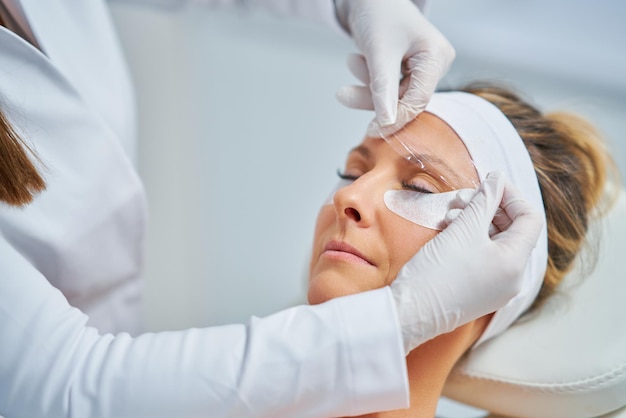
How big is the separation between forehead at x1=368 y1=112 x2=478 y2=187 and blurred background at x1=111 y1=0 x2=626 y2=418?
0.67m

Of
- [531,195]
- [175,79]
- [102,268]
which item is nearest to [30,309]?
[102,268]

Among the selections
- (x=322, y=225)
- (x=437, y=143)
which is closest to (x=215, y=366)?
(x=322, y=225)

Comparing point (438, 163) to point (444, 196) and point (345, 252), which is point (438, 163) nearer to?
point (444, 196)

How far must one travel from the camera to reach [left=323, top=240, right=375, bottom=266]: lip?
105cm

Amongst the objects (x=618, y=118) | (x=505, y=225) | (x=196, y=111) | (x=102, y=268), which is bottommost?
(x=618, y=118)

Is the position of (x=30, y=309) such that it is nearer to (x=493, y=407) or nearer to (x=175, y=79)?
(x=493, y=407)

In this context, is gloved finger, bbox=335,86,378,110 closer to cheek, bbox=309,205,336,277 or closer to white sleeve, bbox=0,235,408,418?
cheek, bbox=309,205,336,277

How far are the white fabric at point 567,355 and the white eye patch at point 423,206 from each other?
32 centimetres

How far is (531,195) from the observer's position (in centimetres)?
114

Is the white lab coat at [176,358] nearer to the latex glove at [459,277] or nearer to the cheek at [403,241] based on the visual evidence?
the latex glove at [459,277]

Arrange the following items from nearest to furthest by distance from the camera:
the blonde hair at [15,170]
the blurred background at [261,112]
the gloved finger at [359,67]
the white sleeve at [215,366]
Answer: the white sleeve at [215,366] < the blonde hair at [15,170] < the gloved finger at [359,67] < the blurred background at [261,112]

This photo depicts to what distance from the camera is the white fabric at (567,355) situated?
1138 mm

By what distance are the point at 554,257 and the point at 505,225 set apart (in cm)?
28

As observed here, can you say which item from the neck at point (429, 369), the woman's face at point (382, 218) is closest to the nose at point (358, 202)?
the woman's face at point (382, 218)
